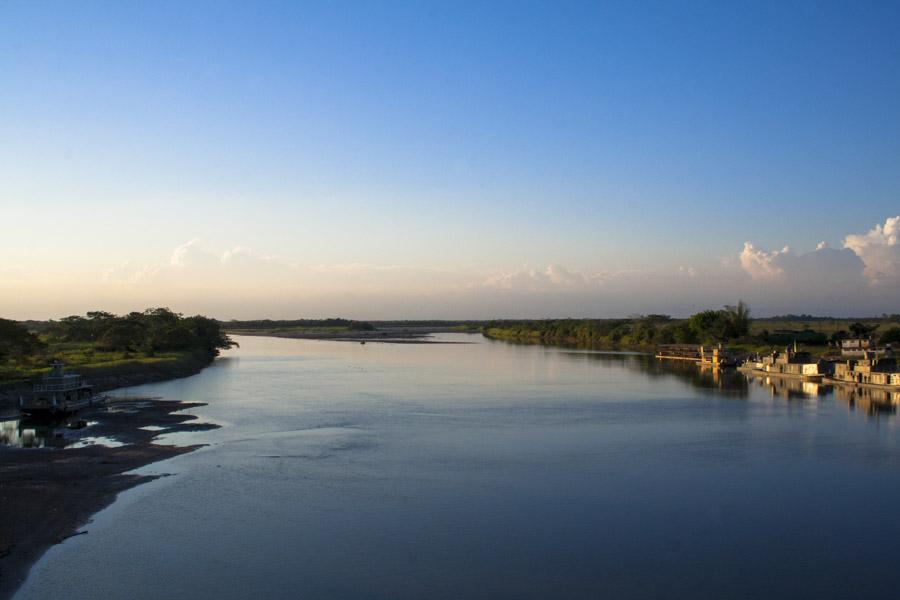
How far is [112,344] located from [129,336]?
1.44m

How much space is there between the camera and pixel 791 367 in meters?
57.2

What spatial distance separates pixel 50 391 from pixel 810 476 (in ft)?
98.1

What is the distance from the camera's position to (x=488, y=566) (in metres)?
13.8

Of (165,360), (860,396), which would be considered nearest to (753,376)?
(860,396)

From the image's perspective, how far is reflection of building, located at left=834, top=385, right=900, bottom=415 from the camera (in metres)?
37.5

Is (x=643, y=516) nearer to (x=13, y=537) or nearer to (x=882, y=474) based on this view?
(x=882, y=474)

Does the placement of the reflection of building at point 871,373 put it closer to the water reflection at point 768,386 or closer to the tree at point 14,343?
the water reflection at point 768,386

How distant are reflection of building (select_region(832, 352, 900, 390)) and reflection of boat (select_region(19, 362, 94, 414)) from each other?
44.9 m

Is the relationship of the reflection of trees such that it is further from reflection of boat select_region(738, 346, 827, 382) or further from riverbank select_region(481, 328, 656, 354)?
riverbank select_region(481, 328, 656, 354)

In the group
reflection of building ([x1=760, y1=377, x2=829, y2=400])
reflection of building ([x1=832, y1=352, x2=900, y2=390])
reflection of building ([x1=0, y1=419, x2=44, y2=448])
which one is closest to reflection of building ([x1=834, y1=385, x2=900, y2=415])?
reflection of building ([x1=832, y1=352, x2=900, y2=390])

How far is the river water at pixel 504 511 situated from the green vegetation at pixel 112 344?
617 inches

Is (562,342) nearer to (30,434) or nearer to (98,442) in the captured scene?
(30,434)

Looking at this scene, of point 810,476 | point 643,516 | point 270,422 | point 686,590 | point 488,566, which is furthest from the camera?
point 270,422

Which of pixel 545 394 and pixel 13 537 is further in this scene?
pixel 545 394
